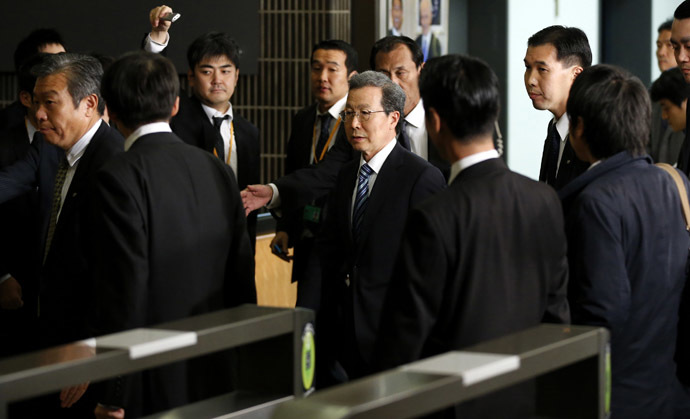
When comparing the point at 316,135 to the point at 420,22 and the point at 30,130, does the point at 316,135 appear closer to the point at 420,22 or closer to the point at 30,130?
the point at 30,130

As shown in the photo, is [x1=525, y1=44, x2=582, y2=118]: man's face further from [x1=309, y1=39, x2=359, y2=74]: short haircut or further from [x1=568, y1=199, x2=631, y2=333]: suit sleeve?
[x1=309, y1=39, x2=359, y2=74]: short haircut

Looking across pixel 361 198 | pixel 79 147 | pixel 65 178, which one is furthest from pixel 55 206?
pixel 361 198

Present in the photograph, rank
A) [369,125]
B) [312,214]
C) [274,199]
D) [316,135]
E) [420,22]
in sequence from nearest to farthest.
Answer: [369,125] → [274,199] → [312,214] → [316,135] → [420,22]

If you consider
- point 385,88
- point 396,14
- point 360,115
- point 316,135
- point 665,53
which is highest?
point 396,14

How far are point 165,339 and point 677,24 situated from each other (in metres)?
2.90

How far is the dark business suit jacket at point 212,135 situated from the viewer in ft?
16.0

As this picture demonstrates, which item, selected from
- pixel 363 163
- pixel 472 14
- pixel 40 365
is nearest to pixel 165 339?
pixel 40 365

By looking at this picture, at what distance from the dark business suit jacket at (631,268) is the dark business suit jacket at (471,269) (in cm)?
31

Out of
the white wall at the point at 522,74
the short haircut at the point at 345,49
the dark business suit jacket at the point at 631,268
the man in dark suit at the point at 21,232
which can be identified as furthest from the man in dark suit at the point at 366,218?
the white wall at the point at 522,74

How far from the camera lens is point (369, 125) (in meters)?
3.74

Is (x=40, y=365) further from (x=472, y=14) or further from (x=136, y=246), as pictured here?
(x=472, y=14)

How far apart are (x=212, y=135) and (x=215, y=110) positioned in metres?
0.14

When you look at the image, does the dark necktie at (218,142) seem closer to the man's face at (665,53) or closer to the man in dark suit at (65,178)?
the man in dark suit at (65,178)

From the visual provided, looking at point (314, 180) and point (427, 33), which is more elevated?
point (427, 33)
